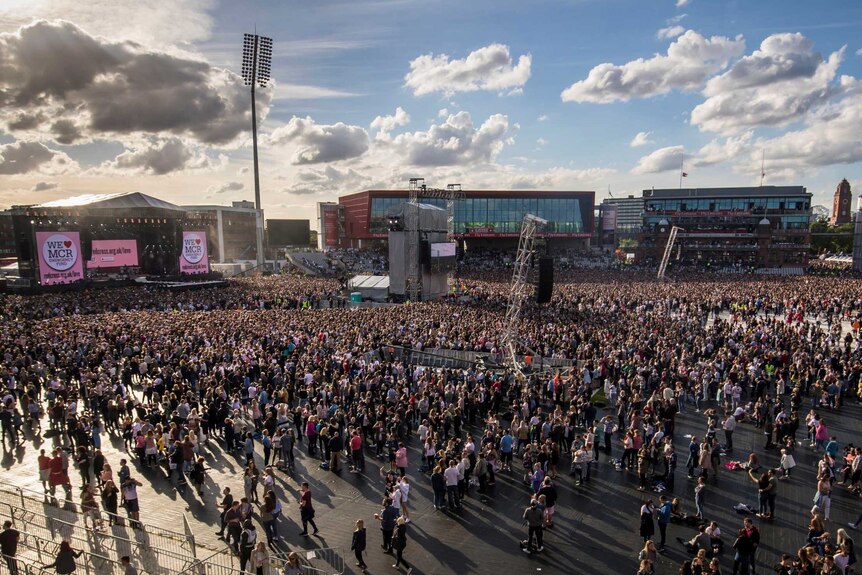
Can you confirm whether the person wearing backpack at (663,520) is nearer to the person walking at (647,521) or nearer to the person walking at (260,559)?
the person walking at (647,521)

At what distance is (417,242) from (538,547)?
96.1 feet

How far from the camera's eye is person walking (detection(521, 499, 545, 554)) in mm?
8914

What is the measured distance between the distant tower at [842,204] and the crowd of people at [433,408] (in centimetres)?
12642

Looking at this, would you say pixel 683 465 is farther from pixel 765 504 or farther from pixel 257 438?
pixel 257 438

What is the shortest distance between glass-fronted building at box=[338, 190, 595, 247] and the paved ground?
63821mm

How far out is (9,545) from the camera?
7789mm

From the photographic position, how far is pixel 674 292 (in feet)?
121

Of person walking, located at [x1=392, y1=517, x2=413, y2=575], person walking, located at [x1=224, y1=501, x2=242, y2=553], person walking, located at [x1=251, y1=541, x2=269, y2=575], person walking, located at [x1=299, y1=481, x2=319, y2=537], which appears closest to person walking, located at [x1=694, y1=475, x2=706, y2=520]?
person walking, located at [x1=392, y1=517, x2=413, y2=575]

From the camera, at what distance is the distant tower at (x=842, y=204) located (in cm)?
12622

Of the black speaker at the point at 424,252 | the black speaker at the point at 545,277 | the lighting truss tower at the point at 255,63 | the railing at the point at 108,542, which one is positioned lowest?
the railing at the point at 108,542

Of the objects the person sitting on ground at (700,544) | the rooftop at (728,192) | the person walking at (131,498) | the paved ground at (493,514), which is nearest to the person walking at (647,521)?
the paved ground at (493,514)

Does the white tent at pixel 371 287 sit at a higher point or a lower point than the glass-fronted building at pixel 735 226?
lower

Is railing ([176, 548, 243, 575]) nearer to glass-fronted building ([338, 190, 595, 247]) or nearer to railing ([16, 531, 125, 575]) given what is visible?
railing ([16, 531, 125, 575])

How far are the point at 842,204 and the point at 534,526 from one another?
521ft
